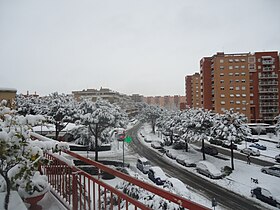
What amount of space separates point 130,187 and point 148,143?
2811 centimetres

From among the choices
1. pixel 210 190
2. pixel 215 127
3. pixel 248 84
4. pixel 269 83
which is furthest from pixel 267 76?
pixel 210 190

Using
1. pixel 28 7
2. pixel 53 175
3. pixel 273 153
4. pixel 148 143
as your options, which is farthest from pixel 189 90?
pixel 53 175

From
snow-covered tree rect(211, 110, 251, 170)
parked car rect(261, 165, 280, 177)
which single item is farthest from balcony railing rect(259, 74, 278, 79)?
parked car rect(261, 165, 280, 177)

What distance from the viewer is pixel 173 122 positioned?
1175 inches

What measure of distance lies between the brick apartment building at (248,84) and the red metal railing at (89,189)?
4444 cm

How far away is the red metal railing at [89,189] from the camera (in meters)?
1.63

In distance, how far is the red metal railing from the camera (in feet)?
5.34

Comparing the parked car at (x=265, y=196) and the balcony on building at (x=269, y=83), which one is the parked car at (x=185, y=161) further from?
the balcony on building at (x=269, y=83)

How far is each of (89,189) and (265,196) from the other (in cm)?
1537

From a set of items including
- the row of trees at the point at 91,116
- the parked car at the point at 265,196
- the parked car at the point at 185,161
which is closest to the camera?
the parked car at the point at 265,196

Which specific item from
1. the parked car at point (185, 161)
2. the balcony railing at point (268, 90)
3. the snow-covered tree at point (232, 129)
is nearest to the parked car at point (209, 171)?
the parked car at point (185, 161)

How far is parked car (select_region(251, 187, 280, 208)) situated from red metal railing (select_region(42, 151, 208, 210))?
1468 cm

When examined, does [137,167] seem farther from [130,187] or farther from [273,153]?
[273,153]

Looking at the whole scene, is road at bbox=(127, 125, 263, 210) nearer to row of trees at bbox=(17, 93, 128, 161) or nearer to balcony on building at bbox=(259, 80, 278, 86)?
row of trees at bbox=(17, 93, 128, 161)
